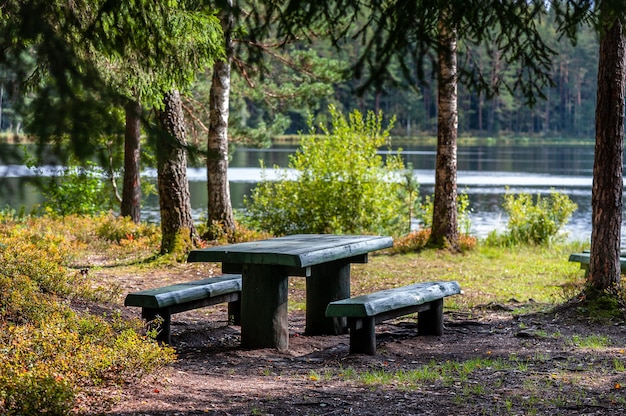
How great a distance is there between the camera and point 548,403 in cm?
505

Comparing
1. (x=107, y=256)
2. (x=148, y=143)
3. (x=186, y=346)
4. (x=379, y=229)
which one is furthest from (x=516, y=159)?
(x=148, y=143)

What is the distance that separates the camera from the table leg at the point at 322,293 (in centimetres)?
755

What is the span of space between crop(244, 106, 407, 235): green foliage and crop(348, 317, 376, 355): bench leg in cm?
865

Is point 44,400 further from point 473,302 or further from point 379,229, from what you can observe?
point 379,229

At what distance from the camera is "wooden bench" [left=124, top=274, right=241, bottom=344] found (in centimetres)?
666

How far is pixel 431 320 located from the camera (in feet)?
24.3

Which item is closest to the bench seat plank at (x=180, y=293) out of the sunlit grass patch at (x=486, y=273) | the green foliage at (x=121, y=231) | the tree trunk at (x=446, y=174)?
the sunlit grass patch at (x=486, y=273)

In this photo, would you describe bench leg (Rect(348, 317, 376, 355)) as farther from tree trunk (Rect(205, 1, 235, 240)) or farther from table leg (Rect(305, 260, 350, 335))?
tree trunk (Rect(205, 1, 235, 240))

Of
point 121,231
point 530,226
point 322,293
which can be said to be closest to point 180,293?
point 322,293

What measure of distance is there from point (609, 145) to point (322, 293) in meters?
2.97

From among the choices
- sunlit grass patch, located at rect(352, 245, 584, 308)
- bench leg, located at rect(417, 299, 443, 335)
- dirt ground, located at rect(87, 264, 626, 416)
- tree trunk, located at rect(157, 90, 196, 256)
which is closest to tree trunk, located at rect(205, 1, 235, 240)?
tree trunk, located at rect(157, 90, 196, 256)

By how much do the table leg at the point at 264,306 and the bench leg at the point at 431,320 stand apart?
134 cm

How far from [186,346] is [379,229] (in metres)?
9.22

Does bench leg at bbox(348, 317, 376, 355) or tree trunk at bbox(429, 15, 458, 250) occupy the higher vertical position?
tree trunk at bbox(429, 15, 458, 250)
